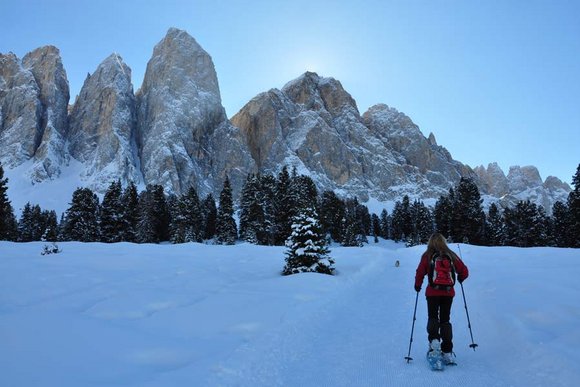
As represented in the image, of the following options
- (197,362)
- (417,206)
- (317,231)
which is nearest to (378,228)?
(417,206)

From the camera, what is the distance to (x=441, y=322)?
282 inches

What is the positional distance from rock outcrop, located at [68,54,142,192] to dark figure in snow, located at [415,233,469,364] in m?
150

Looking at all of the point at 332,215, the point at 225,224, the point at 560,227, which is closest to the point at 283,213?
the point at 225,224

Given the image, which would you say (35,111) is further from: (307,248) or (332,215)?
(307,248)

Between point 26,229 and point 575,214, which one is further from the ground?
point 575,214

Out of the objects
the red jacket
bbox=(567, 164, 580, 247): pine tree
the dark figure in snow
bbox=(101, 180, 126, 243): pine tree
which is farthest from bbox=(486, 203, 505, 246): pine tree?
the dark figure in snow

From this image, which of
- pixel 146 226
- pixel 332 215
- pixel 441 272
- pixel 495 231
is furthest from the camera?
pixel 332 215

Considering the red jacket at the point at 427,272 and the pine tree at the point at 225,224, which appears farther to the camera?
the pine tree at the point at 225,224

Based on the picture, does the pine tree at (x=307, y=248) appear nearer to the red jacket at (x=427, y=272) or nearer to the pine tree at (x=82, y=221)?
the red jacket at (x=427, y=272)

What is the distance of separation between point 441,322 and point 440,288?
1.95 feet

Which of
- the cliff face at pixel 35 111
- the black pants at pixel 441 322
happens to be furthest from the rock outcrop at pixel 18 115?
the black pants at pixel 441 322

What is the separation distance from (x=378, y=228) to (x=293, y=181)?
5884 cm

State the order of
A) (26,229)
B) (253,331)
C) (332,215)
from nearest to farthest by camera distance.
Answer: (253,331)
(26,229)
(332,215)

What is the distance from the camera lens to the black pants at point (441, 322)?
6.89m
